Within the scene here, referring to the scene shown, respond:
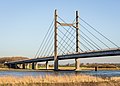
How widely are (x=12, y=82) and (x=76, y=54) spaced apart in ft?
190

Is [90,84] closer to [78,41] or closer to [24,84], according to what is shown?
[24,84]

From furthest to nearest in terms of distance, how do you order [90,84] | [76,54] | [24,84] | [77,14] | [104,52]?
[77,14]
[76,54]
[104,52]
[90,84]
[24,84]

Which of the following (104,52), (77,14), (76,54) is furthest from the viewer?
(77,14)

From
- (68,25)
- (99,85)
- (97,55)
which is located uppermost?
(68,25)

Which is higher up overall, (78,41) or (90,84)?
(78,41)

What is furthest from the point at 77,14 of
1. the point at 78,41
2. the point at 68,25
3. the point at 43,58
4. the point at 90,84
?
the point at 90,84

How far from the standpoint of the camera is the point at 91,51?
80.9 metres

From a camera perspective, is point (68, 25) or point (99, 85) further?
point (68, 25)

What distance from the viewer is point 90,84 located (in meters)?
28.5

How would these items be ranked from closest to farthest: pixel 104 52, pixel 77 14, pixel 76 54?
pixel 104 52
pixel 76 54
pixel 77 14

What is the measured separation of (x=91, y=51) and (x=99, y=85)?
5302cm

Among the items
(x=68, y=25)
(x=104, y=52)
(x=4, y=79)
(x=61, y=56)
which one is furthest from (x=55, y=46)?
(x=4, y=79)

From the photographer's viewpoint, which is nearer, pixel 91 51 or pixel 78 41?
pixel 91 51

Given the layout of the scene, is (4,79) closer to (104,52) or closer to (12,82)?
(12,82)
